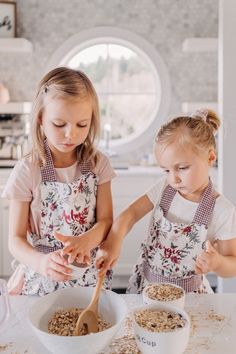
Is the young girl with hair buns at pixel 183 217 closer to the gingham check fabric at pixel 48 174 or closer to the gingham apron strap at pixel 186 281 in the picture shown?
the gingham apron strap at pixel 186 281

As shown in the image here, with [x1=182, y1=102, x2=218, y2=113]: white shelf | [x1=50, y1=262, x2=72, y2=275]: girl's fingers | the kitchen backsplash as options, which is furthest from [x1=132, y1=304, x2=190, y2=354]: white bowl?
the kitchen backsplash

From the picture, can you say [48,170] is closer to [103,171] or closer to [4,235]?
[103,171]

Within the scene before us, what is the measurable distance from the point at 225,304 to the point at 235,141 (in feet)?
4.42

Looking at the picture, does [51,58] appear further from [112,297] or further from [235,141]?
[112,297]

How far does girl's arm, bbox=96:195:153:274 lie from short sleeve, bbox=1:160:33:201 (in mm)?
269

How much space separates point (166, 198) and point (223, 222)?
193mm

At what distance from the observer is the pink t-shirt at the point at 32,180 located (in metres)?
1.25

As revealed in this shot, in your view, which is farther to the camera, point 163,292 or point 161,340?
point 163,292

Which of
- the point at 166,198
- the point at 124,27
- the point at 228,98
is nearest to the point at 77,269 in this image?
the point at 166,198

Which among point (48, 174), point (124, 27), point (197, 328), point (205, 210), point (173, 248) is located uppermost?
point (124, 27)

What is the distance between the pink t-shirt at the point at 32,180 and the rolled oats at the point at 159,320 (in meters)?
0.50

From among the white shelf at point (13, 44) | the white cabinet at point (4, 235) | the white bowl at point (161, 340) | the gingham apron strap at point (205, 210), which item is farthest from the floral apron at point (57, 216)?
the white shelf at point (13, 44)

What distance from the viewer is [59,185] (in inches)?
50.5

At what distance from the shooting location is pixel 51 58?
11.7 ft
